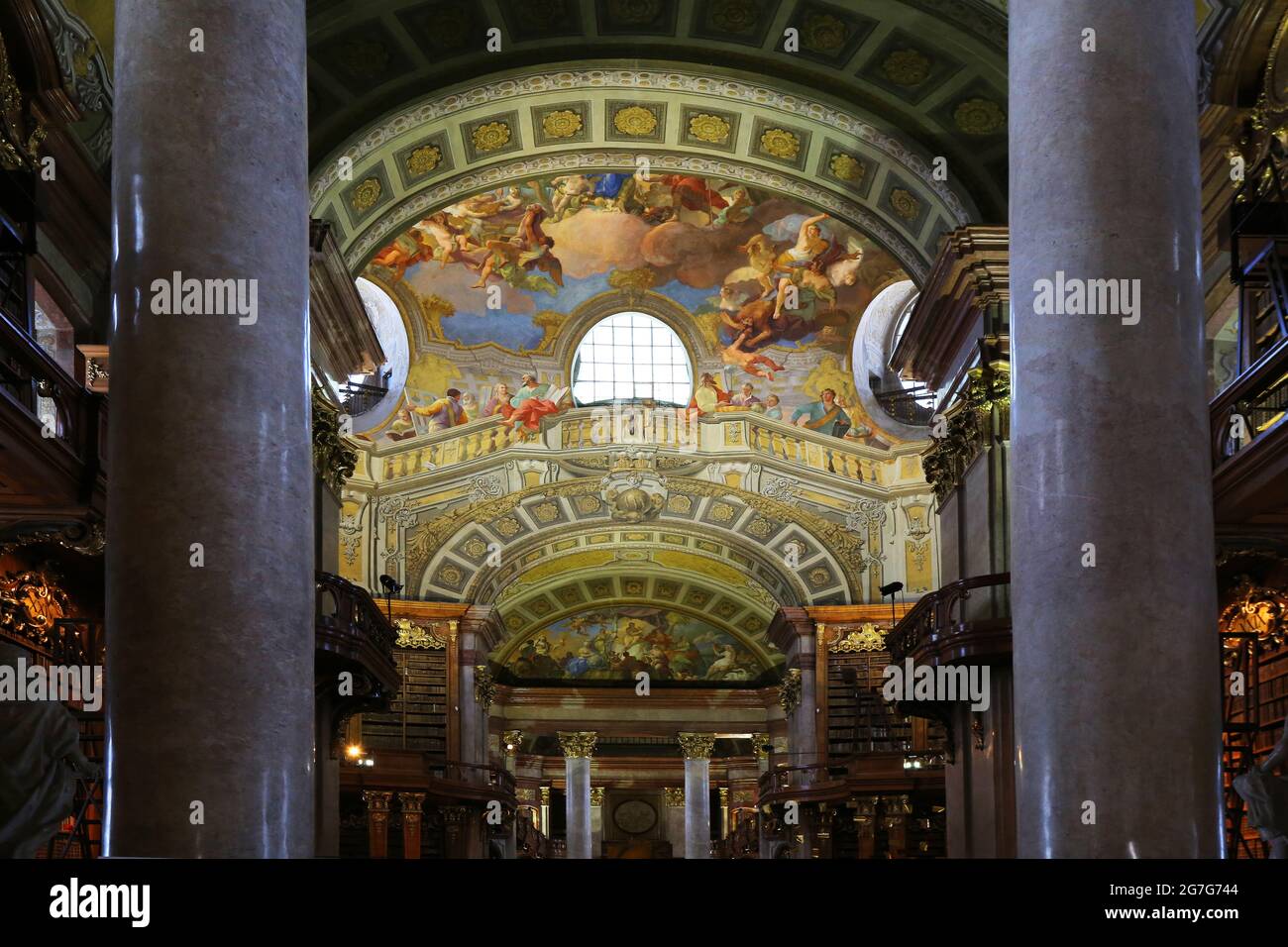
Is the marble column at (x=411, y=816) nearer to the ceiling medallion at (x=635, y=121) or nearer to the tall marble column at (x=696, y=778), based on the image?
the ceiling medallion at (x=635, y=121)

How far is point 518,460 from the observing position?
29.2 metres

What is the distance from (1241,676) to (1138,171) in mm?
9783

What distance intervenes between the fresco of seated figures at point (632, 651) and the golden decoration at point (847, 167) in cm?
2103


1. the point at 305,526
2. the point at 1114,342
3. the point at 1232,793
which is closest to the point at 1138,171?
the point at 1114,342

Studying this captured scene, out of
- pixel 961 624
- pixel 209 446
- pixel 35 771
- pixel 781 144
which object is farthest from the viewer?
pixel 781 144

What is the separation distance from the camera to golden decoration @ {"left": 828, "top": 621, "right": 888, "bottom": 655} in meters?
30.0

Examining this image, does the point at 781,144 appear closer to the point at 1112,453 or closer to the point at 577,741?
the point at 1112,453

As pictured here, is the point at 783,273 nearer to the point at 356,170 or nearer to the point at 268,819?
the point at 356,170

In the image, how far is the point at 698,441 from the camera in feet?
95.9

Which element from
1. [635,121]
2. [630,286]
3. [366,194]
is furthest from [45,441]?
[630,286]

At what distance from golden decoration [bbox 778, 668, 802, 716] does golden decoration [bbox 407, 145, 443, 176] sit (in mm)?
15517

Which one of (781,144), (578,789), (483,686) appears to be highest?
(781,144)

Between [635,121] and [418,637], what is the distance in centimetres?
1360

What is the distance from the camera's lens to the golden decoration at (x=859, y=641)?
29984 millimetres
